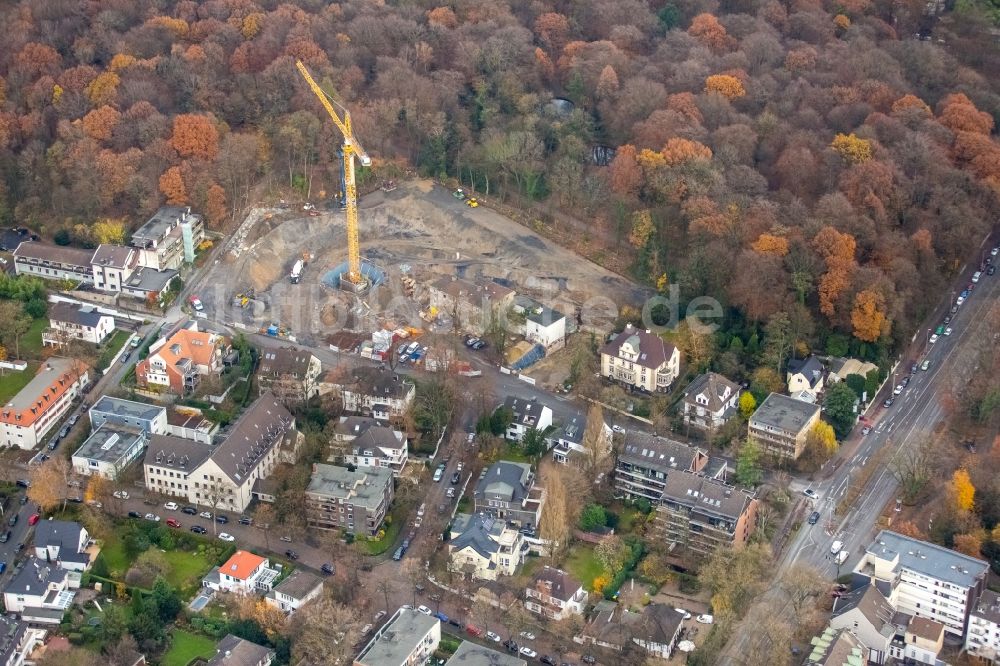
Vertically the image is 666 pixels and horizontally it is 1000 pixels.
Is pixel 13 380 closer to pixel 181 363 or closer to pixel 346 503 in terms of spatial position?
pixel 181 363

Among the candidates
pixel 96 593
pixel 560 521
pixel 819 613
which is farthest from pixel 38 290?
pixel 819 613

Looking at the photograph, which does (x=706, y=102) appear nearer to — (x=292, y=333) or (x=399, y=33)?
(x=399, y=33)

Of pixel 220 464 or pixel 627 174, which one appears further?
pixel 627 174

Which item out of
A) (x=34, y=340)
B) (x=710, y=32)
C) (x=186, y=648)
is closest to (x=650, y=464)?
(x=186, y=648)

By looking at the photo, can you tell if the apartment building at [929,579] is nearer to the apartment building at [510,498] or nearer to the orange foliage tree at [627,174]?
the apartment building at [510,498]

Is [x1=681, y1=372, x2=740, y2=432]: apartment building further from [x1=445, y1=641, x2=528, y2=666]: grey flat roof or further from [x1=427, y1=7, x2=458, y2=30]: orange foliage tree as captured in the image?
[x1=427, y1=7, x2=458, y2=30]: orange foliage tree
